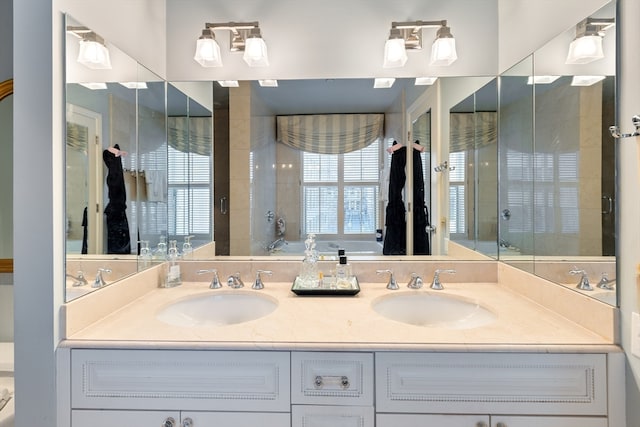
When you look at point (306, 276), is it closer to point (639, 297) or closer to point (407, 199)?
point (407, 199)

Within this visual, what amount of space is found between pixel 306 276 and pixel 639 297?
3.76 ft

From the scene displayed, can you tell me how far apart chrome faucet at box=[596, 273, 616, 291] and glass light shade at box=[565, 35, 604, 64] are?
69 centimetres

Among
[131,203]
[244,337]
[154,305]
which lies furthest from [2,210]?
[244,337]

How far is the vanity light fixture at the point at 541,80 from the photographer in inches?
50.0

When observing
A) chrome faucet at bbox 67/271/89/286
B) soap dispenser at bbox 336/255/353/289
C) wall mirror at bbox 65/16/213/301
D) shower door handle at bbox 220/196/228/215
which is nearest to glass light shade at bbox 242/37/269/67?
wall mirror at bbox 65/16/213/301

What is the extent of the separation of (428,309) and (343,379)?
25.4 inches

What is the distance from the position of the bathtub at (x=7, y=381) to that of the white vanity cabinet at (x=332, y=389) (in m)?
1.03

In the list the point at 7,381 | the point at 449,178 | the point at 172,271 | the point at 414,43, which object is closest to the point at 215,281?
the point at 172,271

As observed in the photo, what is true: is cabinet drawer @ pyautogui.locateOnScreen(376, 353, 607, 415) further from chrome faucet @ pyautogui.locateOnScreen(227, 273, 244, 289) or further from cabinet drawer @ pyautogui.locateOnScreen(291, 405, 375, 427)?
chrome faucet @ pyautogui.locateOnScreen(227, 273, 244, 289)

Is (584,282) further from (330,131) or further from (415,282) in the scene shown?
(330,131)

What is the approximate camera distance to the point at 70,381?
100 cm

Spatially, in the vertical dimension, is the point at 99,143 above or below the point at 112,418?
above

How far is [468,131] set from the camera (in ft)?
5.52

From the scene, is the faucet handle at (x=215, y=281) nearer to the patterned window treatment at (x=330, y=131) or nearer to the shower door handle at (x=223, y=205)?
the shower door handle at (x=223, y=205)
